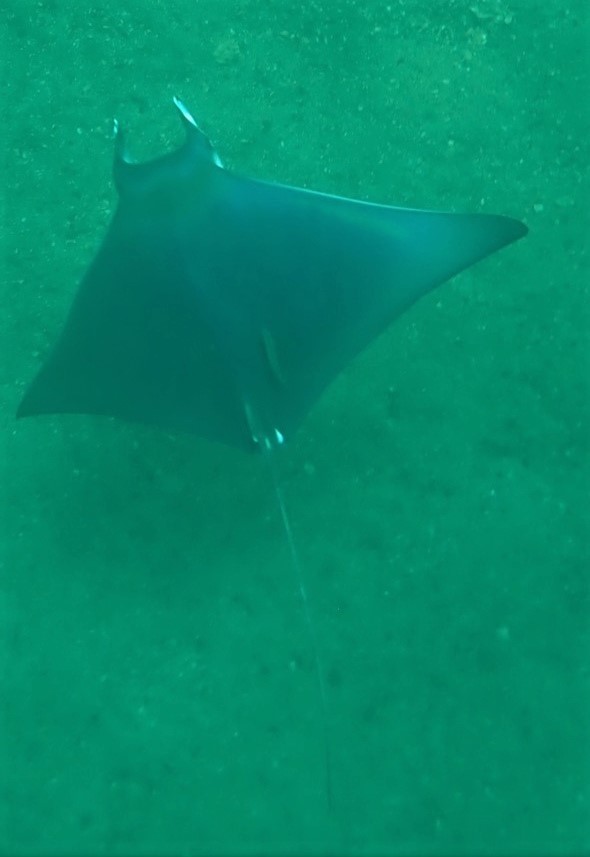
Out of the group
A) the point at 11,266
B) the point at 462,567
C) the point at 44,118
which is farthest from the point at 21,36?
the point at 462,567

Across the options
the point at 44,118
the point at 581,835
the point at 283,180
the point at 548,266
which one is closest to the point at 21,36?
the point at 44,118

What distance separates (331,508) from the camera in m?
2.51

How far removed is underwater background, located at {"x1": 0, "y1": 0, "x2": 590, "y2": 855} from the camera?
238cm

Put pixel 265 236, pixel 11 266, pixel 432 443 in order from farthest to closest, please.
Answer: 1. pixel 11 266
2. pixel 432 443
3. pixel 265 236

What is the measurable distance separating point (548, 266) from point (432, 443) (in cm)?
66

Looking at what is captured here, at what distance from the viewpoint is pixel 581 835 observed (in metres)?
2.33

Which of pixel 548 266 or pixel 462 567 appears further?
pixel 548 266

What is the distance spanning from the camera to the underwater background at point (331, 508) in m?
2.38

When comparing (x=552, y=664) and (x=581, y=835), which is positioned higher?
(x=552, y=664)

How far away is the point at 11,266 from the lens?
2.71m

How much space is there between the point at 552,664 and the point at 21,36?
260 centimetres

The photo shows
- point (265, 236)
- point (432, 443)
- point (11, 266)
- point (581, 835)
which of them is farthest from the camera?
point (11, 266)

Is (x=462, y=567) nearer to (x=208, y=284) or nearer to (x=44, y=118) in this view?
(x=208, y=284)

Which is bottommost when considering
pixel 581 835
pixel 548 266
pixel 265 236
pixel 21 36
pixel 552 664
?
pixel 581 835
